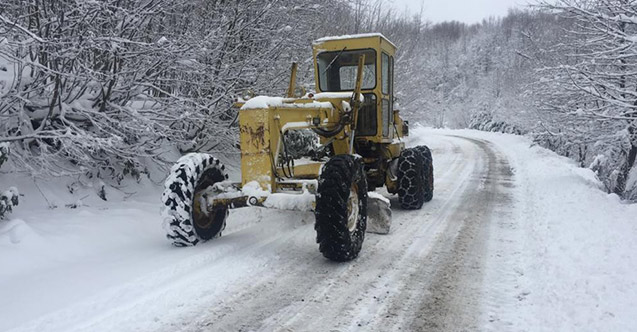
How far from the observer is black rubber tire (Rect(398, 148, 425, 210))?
7.77 m

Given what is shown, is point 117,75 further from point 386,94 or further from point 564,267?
point 564,267

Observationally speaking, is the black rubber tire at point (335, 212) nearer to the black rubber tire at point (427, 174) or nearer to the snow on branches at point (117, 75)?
the snow on branches at point (117, 75)

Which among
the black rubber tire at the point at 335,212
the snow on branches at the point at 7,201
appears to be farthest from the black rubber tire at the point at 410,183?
the snow on branches at the point at 7,201

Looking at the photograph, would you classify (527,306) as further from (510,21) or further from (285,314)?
(510,21)

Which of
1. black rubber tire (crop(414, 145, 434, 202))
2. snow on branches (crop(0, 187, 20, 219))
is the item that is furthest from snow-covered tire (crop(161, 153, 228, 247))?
black rubber tire (crop(414, 145, 434, 202))

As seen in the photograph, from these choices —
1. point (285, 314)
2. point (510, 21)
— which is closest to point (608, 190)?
point (285, 314)

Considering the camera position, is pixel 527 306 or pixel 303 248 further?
pixel 303 248

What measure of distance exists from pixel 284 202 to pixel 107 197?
11.1 feet

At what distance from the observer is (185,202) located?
16.5ft

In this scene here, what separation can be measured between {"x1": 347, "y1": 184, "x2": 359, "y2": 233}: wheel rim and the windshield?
254cm

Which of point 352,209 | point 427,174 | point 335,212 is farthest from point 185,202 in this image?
point 427,174

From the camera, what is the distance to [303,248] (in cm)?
547

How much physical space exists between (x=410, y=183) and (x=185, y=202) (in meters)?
3.96

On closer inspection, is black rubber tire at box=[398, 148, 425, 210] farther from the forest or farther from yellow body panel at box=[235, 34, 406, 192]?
the forest
